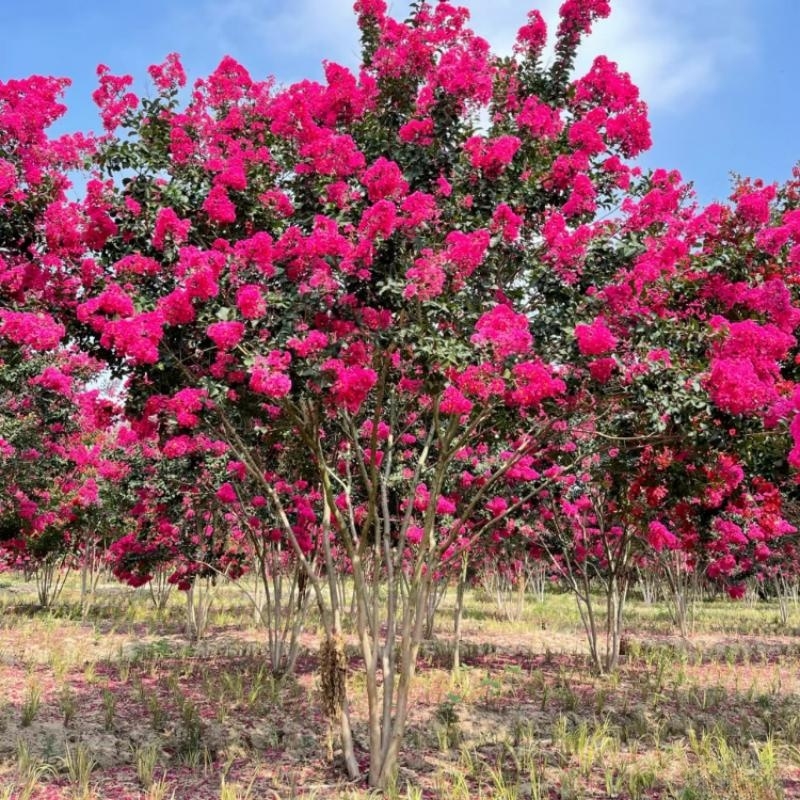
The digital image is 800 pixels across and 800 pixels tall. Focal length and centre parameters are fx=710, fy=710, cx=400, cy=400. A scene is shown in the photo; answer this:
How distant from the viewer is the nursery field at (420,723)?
226 inches

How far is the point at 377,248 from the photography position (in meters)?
5.21

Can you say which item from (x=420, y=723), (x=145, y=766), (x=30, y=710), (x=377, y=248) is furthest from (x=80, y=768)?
(x=377, y=248)

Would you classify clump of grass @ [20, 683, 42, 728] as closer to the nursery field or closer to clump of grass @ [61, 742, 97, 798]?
the nursery field

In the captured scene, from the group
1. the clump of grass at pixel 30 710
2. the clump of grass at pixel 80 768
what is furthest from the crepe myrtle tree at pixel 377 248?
the clump of grass at pixel 30 710

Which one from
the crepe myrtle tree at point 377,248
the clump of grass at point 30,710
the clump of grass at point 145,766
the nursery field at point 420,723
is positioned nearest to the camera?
the crepe myrtle tree at point 377,248

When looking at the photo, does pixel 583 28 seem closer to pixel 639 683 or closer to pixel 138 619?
pixel 639 683

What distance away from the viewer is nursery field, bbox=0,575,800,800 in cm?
575

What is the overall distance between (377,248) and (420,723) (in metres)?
5.49

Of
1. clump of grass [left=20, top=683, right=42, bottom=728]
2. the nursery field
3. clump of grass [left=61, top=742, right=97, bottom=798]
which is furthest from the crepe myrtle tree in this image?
clump of grass [left=20, top=683, right=42, bottom=728]

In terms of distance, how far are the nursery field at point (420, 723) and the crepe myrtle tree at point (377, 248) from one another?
1.16m

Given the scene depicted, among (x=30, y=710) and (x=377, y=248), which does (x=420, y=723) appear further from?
(x=377, y=248)

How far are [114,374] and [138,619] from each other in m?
13.9

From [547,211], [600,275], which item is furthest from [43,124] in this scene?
[600,275]

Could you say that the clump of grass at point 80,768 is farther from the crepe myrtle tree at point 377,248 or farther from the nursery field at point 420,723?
the crepe myrtle tree at point 377,248
